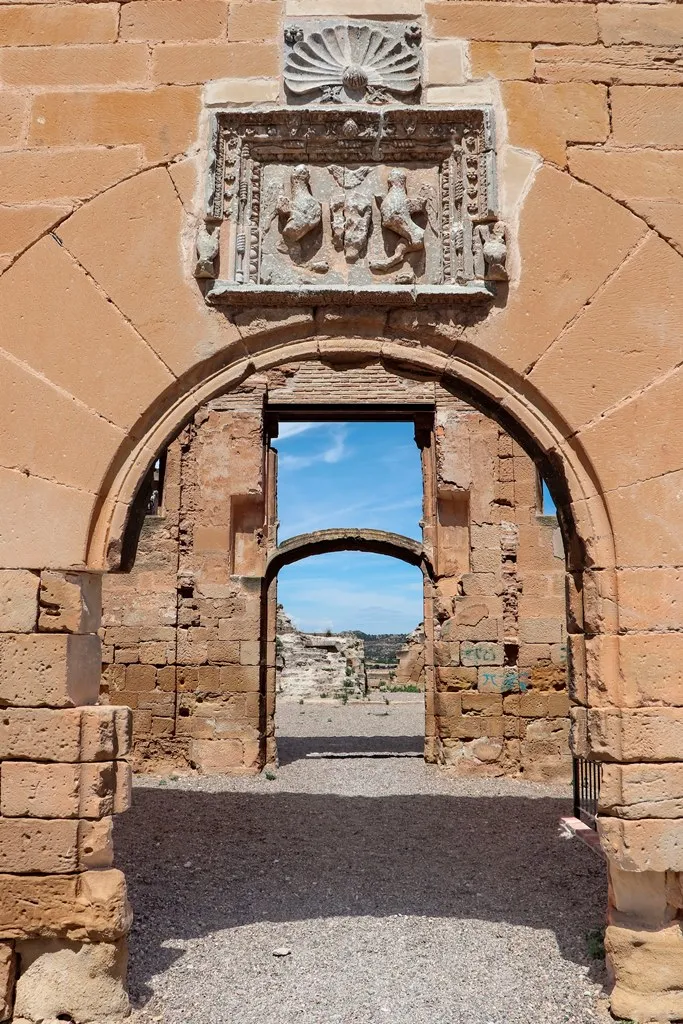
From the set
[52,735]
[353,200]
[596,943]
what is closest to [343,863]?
[596,943]

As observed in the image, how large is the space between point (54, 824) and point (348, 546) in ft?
27.0

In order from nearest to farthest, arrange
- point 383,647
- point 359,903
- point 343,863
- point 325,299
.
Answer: point 325,299 < point 359,903 < point 343,863 < point 383,647

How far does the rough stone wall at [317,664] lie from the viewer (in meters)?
20.3

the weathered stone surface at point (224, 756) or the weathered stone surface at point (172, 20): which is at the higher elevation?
the weathered stone surface at point (172, 20)

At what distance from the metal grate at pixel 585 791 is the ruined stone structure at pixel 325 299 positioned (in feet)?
12.0

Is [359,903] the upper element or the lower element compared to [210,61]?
lower

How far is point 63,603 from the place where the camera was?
3.60 m

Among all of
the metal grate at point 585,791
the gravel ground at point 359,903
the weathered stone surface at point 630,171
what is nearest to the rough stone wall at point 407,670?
the gravel ground at point 359,903

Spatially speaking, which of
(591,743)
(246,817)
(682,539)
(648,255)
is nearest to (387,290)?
(648,255)

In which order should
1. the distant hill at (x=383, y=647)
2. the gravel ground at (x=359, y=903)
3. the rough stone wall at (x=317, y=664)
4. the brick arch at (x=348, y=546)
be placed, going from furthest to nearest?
the distant hill at (x=383, y=647) < the rough stone wall at (x=317, y=664) < the brick arch at (x=348, y=546) < the gravel ground at (x=359, y=903)

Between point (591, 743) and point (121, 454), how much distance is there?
248cm

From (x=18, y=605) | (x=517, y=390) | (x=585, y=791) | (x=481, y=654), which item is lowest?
(x=585, y=791)

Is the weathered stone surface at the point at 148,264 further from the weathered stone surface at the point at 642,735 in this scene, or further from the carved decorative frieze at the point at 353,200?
the weathered stone surface at the point at 642,735

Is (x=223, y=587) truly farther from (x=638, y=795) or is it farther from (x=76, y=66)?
(x=638, y=795)
